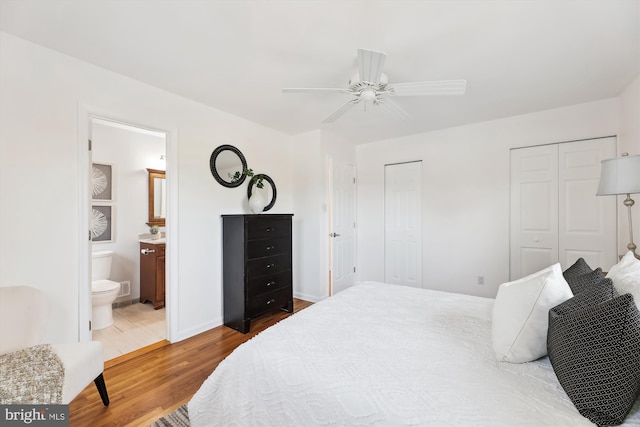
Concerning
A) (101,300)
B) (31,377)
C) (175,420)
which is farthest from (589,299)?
(101,300)

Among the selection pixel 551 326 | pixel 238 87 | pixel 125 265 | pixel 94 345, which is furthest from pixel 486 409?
pixel 125 265

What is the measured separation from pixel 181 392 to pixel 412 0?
112 inches

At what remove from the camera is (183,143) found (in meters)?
2.68

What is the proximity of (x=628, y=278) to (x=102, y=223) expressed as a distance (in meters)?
4.61

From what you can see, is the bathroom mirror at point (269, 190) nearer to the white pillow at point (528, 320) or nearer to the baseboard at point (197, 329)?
the baseboard at point (197, 329)

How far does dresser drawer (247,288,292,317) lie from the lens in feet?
9.42

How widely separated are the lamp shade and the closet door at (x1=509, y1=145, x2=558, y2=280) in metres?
1.22

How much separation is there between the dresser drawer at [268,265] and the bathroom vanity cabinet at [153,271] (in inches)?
51.1

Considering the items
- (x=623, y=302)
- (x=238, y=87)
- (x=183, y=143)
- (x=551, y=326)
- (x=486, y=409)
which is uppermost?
(x=238, y=87)

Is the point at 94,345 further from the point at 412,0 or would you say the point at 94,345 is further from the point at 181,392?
the point at 412,0

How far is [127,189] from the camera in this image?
360cm

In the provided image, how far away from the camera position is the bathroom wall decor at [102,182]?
3.35 m

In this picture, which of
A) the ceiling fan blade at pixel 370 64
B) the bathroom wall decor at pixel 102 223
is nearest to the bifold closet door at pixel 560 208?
the ceiling fan blade at pixel 370 64

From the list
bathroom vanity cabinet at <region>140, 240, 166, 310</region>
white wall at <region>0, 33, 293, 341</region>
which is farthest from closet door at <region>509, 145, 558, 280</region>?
bathroom vanity cabinet at <region>140, 240, 166, 310</region>
